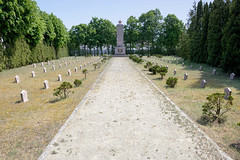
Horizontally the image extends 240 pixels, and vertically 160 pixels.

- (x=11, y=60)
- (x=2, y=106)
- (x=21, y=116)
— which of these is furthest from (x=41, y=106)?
(x=11, y=60)

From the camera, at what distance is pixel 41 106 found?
8055 mm

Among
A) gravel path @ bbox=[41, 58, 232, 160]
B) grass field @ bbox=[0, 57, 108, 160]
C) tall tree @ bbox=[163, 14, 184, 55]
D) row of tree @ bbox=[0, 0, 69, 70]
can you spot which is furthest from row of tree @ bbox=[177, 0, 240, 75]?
row of tree @ bbox=[0, 0, 69, 70]

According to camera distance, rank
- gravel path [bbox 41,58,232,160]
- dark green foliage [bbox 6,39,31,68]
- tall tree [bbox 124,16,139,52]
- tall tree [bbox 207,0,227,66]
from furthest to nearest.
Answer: tall tree [bbox 124,16,139,52] < tall tree [bbox 207,0,227,66] < dark green foliage [bbox 6,39,31,68] < gravel path [bbox 41,58,232,160]

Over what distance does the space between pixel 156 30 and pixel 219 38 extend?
1638 inches

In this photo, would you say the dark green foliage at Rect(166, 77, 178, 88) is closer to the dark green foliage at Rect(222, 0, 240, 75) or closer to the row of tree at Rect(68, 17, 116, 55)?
the dark green foliage at Rect(222, 0, 240, 75)

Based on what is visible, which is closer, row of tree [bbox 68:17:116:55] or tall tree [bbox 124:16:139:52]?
row of tree [bbox 68:17:116:55]

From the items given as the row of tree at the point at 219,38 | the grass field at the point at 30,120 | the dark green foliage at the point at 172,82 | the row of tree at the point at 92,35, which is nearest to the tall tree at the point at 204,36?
the row of tree at the point at 219,38

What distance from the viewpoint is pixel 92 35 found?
60.3 metres

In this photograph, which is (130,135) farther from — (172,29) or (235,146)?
(172,29)

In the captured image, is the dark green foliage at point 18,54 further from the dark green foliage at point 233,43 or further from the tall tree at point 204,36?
the tall tree at point 204,36

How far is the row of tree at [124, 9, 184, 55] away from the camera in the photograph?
5909cm

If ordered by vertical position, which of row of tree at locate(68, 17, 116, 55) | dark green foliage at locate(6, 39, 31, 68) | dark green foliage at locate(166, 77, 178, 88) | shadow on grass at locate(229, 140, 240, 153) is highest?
row of tree at locate(68, 17, 116, 55)

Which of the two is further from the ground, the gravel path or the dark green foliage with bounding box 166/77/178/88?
the dark green foliage with bounding box 166/77/178/88

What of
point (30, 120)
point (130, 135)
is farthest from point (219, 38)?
point (30, 120)
